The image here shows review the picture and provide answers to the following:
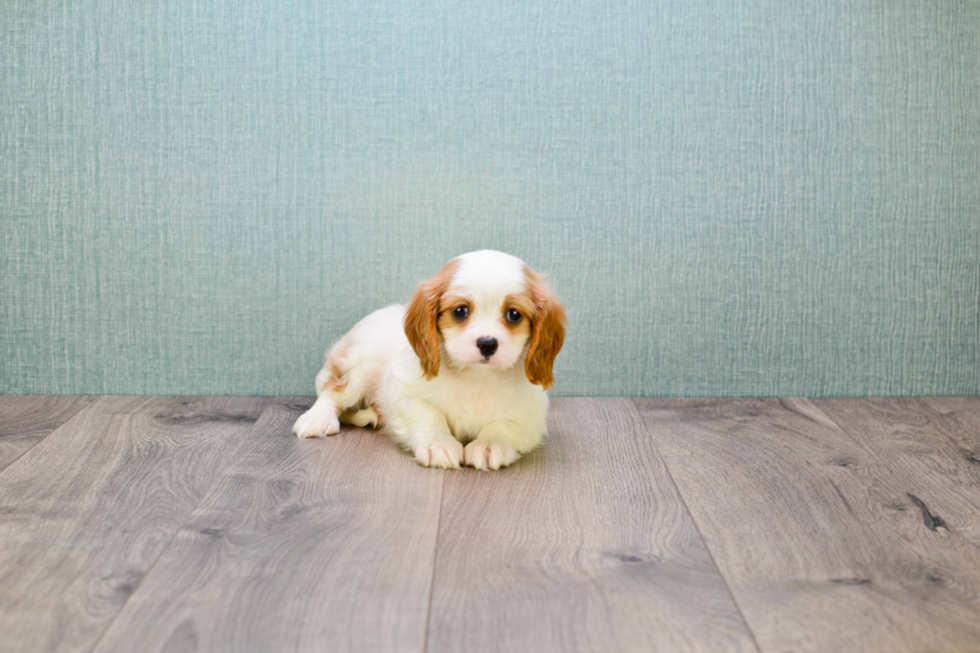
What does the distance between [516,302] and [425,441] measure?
0.37m

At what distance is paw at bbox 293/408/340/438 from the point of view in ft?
6.48

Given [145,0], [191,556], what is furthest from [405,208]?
[191,556]

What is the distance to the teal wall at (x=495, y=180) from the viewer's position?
225 cm

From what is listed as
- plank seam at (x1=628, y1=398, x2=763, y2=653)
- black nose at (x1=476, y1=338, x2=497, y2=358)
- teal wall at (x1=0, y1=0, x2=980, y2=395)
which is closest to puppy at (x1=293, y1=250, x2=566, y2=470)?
black nose at (x1=476, y1=338, x2=497, y2=358)

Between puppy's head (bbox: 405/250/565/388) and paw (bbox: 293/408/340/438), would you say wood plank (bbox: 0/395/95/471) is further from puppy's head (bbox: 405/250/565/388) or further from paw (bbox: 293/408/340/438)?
puppy's head (bbox: 405/250/565/388)

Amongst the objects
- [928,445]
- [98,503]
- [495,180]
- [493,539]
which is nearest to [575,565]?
[493,539]

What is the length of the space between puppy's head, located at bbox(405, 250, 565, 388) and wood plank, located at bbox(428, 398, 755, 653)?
243 mm

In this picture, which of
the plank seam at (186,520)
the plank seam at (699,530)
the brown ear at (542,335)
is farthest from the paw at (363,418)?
the plank seam at (699,530)

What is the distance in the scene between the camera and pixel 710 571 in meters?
1.26

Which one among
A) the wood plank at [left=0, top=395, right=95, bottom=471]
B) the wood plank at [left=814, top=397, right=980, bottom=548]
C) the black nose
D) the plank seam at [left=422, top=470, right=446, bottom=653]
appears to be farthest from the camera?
the wood plank at [left=0, top=395, right=95, bottom=471]

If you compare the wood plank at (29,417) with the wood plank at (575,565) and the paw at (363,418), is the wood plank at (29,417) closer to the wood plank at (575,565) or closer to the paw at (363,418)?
the paw at (363,418)

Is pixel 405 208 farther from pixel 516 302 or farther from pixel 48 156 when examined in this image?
pixel 48 156

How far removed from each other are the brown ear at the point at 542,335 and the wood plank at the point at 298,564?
30cm

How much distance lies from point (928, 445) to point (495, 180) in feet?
4.26
